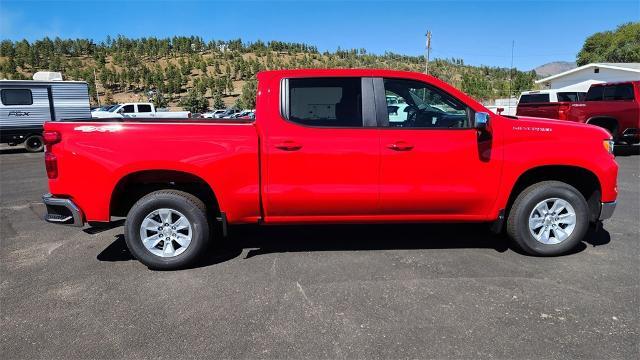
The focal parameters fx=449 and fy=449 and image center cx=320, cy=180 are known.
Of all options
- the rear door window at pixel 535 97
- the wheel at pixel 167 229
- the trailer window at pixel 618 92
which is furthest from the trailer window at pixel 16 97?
the trailer window at pixel 618 92

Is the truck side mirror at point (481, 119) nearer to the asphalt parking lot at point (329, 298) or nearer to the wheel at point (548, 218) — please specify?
the wheel at point (548, 218)

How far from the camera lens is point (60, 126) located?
4246 millimetres

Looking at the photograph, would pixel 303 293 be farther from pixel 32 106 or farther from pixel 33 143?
pixel 32 106

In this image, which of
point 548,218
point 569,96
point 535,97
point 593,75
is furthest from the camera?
point 593,75

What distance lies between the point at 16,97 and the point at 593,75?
3792cm

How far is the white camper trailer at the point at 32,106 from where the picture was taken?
56.9 feet

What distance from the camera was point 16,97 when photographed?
17594 mm

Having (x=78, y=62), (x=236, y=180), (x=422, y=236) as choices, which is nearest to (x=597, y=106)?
(x=422, y=236)

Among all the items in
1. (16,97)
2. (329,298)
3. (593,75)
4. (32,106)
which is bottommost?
(329,298)

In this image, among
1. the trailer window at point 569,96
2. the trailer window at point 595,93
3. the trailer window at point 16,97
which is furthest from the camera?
the trailer window at point 569,96

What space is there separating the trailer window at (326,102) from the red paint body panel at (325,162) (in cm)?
9

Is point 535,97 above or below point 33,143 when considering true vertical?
above

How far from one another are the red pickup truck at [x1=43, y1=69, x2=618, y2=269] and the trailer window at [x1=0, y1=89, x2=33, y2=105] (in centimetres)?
1632

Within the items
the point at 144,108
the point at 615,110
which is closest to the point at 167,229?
the point at 615,110
